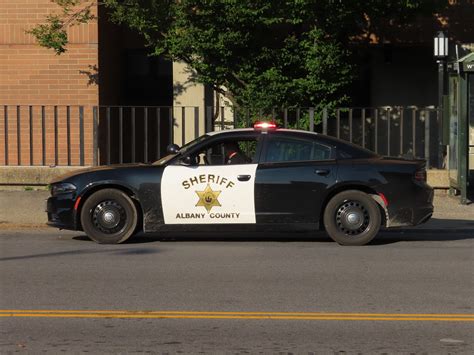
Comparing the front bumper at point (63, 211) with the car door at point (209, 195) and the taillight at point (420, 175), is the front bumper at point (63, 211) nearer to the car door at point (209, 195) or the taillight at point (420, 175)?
the car door at point (209, 195)

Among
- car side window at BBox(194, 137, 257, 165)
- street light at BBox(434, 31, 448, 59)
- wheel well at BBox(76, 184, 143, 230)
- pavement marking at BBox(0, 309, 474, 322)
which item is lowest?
pavement marking at BBox(0, 309, 474, 322)

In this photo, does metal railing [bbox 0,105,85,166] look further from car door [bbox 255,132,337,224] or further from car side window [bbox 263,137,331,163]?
car door [bbox 255,132,337,224]

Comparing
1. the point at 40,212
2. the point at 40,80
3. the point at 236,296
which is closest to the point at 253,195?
the point at 236,296

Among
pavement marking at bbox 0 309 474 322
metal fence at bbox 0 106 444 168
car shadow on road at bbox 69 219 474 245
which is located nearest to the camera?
pavement marking at bbox 0 309 474 322

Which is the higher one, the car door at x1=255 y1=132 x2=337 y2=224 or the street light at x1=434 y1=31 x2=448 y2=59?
the street light at x1=434 y1=31 x2=448 y2=59

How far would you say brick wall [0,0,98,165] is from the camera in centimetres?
1928

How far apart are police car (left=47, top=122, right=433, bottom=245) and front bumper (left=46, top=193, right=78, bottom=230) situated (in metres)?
0.01

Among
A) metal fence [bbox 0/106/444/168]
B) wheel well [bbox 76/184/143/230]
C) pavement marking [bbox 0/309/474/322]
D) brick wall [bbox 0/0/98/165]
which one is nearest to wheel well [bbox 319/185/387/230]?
wheel well [bbox 76/184/143/230]

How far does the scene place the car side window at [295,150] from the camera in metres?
12.0

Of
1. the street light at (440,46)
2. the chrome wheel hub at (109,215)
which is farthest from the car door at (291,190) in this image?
the street light at (440,46)

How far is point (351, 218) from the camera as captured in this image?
11828 mm

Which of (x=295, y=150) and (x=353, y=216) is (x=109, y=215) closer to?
(x=295, y=150)

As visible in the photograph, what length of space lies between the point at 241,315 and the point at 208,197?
4.14 m

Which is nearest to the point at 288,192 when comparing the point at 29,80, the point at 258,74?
the point at 258,74
